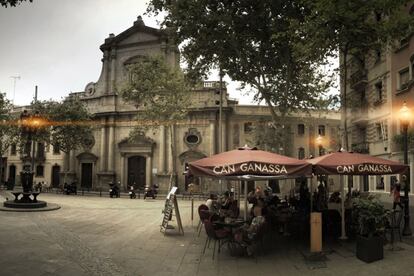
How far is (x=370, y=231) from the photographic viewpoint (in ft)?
29.6

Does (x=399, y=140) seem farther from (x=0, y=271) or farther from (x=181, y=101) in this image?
(x=0, y=271)

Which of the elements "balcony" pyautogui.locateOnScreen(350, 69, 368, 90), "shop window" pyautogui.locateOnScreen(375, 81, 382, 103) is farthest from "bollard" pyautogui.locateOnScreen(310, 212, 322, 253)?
"balcony" pyautogui.locateOnScreen(350, 69, 368, 90)

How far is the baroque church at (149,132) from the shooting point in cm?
4100

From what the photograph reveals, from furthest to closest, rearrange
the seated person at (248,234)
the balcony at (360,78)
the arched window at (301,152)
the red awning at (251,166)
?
the arched window at (301,152), the balcony at (360,78), the seated person at (248,234), the red awning at (251,166)

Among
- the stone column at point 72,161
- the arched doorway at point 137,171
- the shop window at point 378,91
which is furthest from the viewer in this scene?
the stone column at point 72,161

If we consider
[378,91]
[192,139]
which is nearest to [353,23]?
[378,91]

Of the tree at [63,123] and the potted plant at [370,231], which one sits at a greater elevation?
the tree at [63,123]

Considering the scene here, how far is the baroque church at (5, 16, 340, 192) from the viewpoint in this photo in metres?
41.0

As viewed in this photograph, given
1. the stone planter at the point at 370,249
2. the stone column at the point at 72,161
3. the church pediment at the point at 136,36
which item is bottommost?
the stone planter at the point at 370,249

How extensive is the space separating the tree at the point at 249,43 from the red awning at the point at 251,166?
905cm

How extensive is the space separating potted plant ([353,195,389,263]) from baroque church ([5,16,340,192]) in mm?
28943

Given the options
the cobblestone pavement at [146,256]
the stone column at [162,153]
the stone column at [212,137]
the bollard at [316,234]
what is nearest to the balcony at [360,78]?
the stone column at [212,137]

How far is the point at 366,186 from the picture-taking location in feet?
96.7

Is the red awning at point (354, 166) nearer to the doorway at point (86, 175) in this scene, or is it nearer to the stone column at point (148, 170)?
the stone column at point (148, 170)
